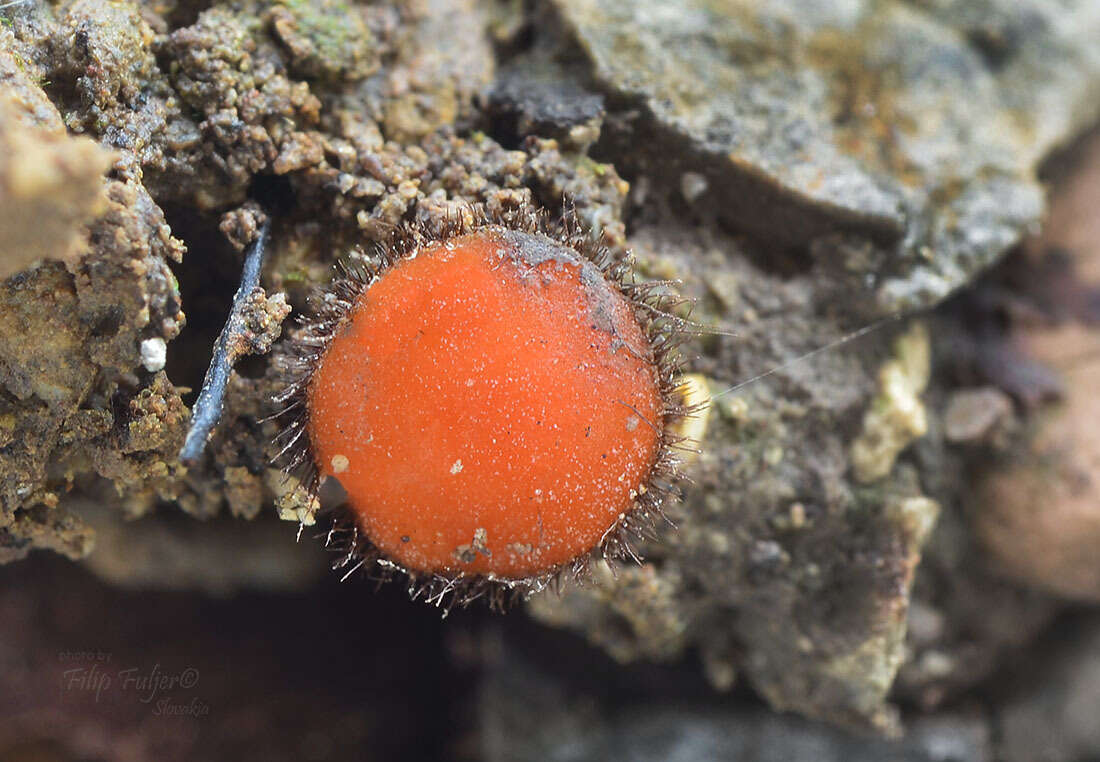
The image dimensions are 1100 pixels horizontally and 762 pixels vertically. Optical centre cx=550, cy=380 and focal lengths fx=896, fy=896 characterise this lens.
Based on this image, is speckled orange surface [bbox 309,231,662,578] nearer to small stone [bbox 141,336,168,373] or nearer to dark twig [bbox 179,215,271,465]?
dark twig [bbox 179,215,271,465]

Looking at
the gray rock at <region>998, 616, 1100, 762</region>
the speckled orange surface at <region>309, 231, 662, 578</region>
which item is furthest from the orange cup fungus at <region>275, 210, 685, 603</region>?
the gray rock at <region>998, 616, 1100, 762</region>

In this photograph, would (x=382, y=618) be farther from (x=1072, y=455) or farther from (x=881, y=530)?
(x=1072, y=455)

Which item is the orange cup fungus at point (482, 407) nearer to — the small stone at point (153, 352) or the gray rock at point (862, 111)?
the small stone at point (153, 352)

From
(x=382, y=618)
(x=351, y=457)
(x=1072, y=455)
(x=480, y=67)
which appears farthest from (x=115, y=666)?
(x=1072, y=455)

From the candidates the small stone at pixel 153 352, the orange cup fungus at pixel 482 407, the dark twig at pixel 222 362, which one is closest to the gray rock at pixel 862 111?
the orange cup fungus at pixel 482 407

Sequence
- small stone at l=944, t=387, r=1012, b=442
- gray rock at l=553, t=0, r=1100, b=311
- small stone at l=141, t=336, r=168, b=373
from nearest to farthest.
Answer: small stone at l=141, t=336, r=168, b=373, gray rock at l=553, t=0, r=1100, b=311, small stone at l=944, t=387, r=1012, b=442

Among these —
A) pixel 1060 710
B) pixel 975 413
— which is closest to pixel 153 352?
pixel 975 413

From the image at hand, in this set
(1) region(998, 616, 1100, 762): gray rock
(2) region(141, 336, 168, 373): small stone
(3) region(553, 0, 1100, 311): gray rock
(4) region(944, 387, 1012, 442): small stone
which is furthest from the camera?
(1) region(998, 616, 1100, 762): gray rock

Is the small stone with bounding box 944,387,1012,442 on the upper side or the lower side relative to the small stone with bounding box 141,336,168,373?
lower
